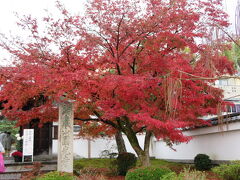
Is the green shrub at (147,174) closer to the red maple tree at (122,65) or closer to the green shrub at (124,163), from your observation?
the red maple tree at (122,65)

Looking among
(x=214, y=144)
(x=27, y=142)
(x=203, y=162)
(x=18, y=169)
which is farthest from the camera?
(x=214, y=144)

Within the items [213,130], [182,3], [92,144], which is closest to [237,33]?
[182,3]

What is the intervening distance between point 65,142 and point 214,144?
7.51 m

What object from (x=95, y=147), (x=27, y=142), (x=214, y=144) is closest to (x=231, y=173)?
(x=214, y=144)

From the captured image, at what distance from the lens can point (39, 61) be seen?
8836mm

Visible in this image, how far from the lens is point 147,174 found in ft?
26.0

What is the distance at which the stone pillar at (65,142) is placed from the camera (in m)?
8.26

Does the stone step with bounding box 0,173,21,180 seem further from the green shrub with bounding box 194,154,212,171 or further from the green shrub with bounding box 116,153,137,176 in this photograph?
the green shrub with bounding box 194,154,212,171

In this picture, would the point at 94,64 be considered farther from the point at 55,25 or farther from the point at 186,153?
the point at 186,153

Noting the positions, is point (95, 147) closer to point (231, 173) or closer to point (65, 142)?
point (65, 142)

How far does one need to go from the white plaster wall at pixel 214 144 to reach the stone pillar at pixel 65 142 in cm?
524

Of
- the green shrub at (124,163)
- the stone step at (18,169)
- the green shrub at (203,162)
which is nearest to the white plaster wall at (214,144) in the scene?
the green shrub at (203,162)

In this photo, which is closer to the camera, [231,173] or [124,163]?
[231,173]

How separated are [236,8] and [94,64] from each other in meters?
5.76
